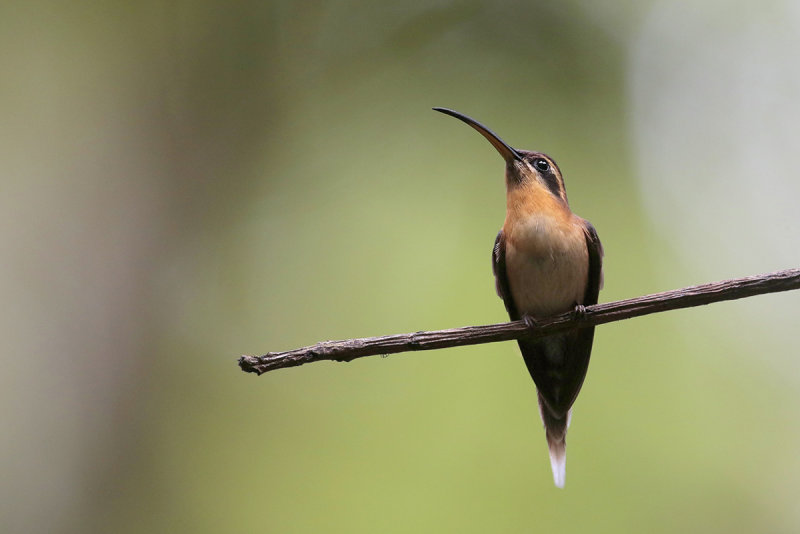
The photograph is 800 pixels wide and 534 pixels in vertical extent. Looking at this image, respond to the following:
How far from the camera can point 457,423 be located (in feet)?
19.2

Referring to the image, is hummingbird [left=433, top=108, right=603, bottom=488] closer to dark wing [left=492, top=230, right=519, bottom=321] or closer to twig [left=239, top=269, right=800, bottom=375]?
dark wing [left=492, top=230, right=519, bottom=321]

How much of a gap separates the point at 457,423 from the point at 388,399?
0.66 meters

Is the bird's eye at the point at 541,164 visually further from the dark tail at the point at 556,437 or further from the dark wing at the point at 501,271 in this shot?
the dark tail at the point at 556,437

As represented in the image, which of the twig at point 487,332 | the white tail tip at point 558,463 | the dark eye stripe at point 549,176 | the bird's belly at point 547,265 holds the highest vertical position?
the dark eye stripe at point 549,176

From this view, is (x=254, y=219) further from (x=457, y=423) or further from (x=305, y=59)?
(x=457, y=423)

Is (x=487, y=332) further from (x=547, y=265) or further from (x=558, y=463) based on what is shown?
(x=558, y=463)

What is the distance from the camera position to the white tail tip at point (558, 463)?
3.81 m

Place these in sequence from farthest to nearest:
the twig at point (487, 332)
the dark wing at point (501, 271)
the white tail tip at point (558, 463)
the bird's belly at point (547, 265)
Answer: the dark wing at point (501, 271), the white tail tip at point (558, 463), the bird's belly at point (547, 265), the twig at point (487, 332)

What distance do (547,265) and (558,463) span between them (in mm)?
1065

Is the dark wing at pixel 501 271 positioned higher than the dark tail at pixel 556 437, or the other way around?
the dark wing at pixel 501 271

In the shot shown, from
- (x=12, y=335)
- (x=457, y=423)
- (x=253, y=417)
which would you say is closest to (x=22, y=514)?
(x=12, y=335)

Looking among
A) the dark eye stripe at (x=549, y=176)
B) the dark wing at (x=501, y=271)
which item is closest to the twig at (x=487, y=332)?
the dark wing at (x=501, y=271)

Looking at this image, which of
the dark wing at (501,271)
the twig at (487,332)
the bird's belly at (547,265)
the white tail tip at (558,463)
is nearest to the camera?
the twig at (487,332)

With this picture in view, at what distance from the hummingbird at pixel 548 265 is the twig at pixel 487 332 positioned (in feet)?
2.63
